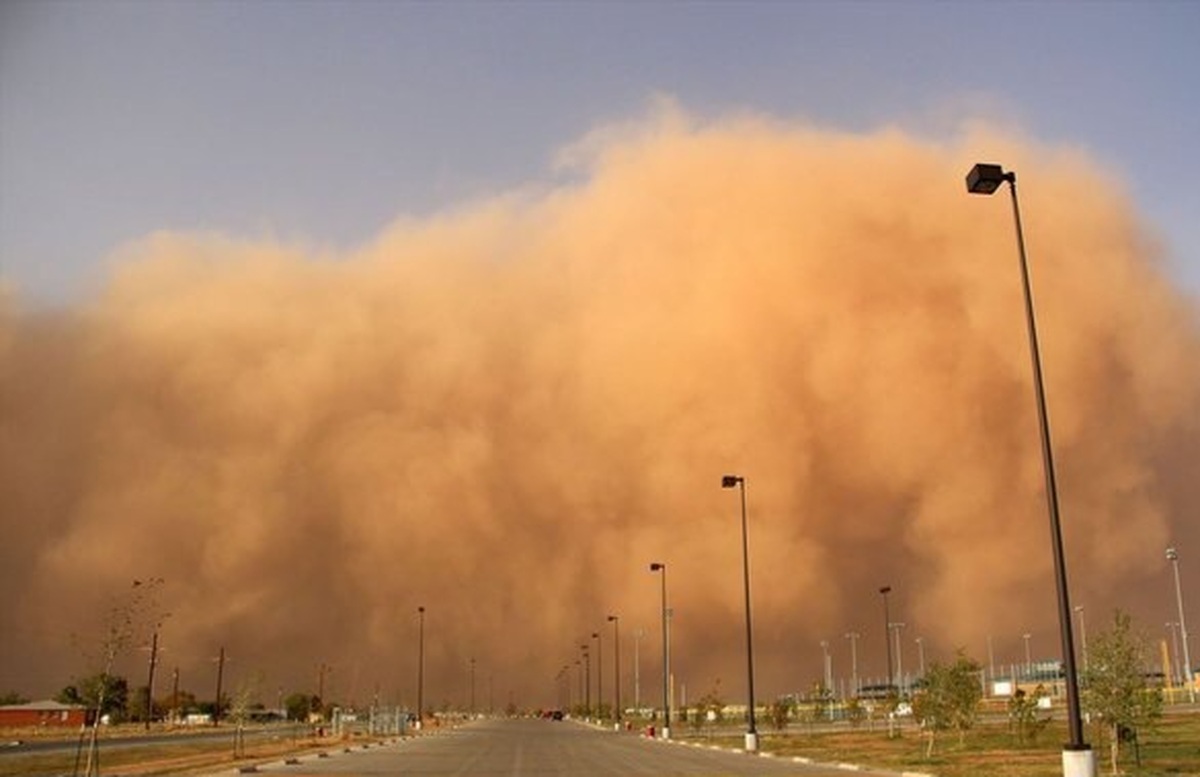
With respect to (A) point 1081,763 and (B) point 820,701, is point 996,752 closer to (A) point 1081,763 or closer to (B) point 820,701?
(A) point 1081,763

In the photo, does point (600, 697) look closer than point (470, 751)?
No

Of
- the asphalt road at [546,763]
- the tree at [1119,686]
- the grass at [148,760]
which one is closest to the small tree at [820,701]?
the asphalt road at [546,763]

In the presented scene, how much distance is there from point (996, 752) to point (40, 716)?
9624 centimetres

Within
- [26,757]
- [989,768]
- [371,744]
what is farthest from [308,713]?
[989,768]

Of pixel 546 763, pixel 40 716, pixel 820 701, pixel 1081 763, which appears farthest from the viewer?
pixel 40 716

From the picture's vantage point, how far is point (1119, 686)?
25.5 m

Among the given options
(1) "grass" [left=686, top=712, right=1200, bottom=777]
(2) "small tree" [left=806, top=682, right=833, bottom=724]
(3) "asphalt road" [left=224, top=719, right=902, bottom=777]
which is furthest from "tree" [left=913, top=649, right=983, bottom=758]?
(2) "small tree" [left=806, top=682, right=833, bottom=724]

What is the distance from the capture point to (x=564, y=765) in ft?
109

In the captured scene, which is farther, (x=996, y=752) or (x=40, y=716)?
(x=40, y=716)

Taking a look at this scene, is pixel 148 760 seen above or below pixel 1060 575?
below

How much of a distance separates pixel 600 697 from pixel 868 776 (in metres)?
106

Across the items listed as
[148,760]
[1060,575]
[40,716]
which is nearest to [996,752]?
[1060,575]

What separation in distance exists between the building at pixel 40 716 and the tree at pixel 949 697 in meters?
83.6

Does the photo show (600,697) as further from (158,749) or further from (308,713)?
(158,749)
